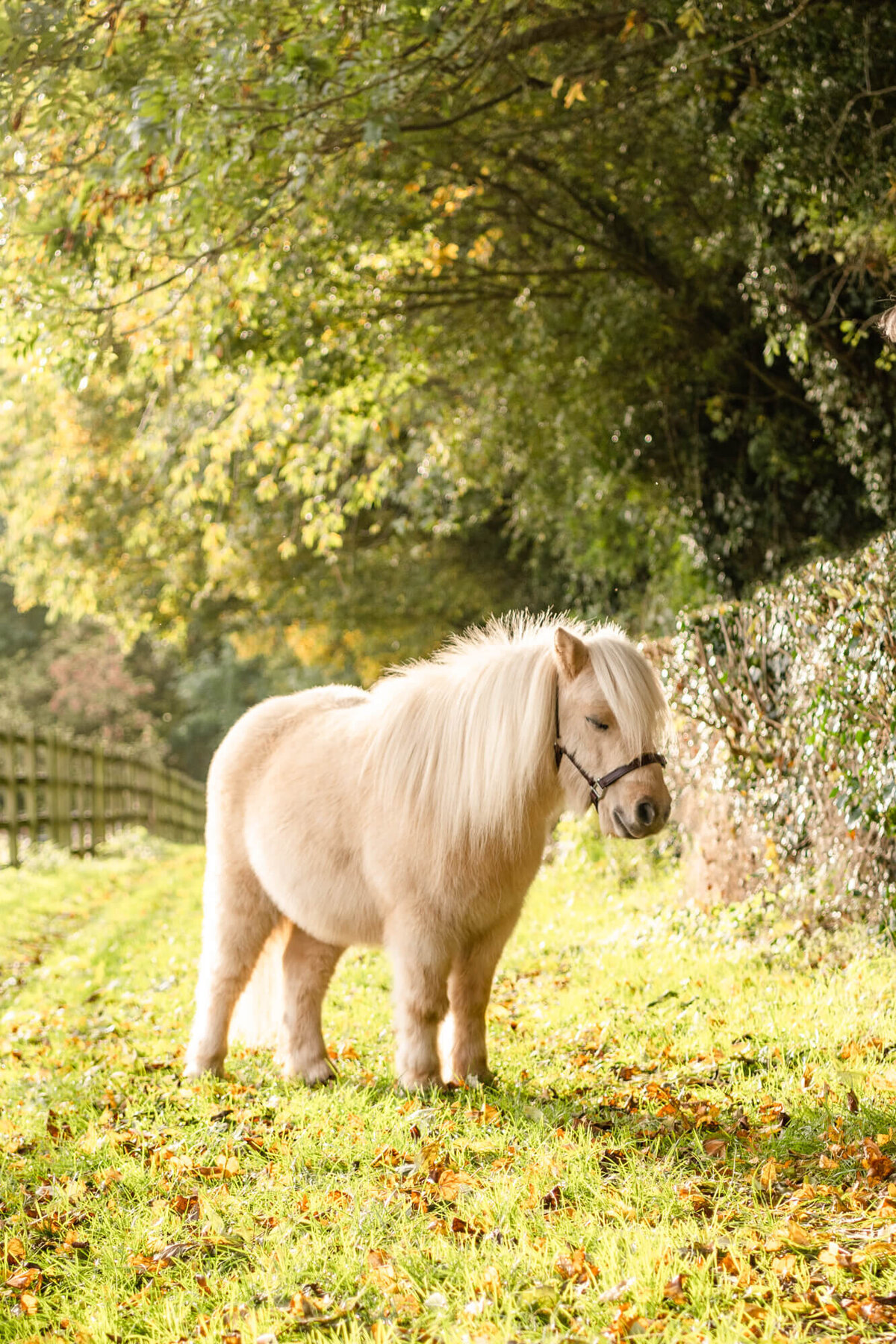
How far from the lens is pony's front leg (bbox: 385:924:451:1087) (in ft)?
14.7

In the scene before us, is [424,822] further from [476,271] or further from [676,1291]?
[476,271]

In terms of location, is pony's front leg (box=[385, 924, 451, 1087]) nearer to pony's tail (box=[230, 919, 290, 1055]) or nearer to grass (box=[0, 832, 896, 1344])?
grass (box=[0, 832, 896, 1344])

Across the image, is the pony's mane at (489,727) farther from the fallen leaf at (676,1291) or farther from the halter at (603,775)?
the fallen leaf at (676,1291)

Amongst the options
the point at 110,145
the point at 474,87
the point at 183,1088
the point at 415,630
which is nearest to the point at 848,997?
the point at 183,1088

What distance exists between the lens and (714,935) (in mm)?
7090

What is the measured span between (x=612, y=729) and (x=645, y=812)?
0.34 meters

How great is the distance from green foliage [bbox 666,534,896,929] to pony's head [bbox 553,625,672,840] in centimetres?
179

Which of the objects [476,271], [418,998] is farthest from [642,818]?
[476,271]

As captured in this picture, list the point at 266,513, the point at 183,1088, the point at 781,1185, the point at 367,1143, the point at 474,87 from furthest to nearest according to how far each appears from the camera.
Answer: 1. the point at 266,513
2. the point at 474,87
3. the point at 183,1088
4. the point at 367,1143
5. the point at 781,1185

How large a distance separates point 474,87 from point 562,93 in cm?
105

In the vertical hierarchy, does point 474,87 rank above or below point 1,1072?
above

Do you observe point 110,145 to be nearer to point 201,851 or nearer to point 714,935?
point 714,935

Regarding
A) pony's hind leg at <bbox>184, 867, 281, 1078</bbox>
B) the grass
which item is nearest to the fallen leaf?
Answer: the grass

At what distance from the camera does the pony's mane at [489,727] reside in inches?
171
